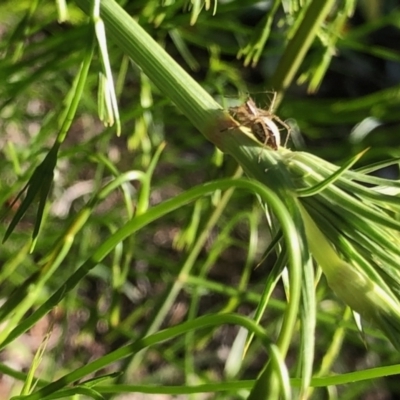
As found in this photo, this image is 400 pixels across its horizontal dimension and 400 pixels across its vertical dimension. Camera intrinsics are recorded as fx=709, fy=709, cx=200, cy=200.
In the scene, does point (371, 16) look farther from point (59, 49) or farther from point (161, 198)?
point (59, 49)

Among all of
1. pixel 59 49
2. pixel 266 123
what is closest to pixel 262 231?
pixel 59 49

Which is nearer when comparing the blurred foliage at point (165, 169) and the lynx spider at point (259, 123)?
the lynx spider at point (259, 123)

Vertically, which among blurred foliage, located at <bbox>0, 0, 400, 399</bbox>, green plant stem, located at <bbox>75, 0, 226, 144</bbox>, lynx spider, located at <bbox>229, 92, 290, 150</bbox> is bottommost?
blurred foliage, located at <bbox>0, 0, 400, 399</bbox>

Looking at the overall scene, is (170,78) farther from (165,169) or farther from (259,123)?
(165,169)

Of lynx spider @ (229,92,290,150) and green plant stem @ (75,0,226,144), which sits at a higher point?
green plant stem @ (75,0,226,144)

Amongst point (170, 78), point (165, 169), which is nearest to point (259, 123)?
point (170, 78)
